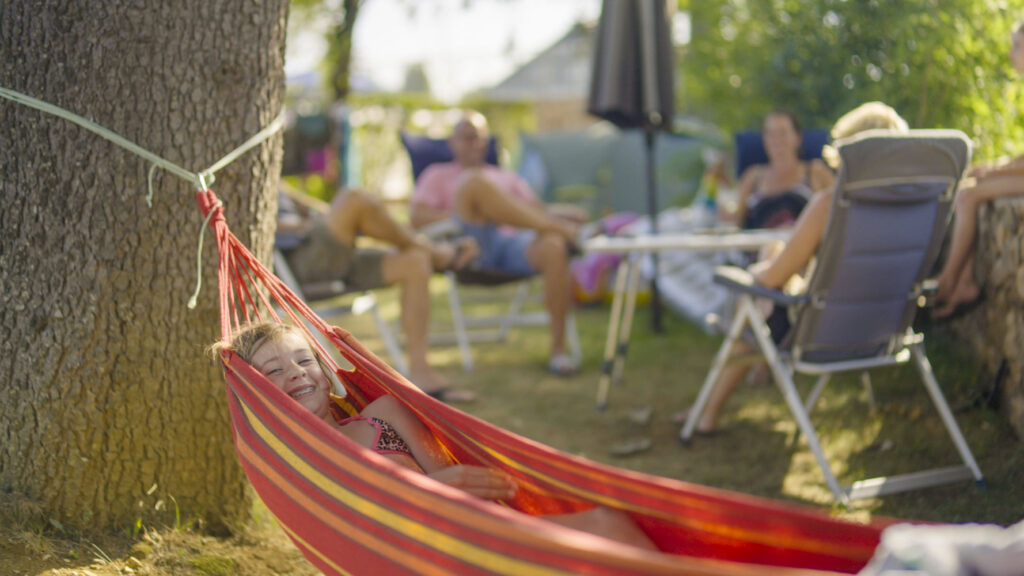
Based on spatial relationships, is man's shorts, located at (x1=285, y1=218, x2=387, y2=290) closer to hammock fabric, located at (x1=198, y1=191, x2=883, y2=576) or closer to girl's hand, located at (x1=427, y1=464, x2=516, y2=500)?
hammock fabric, located at (x1=198, y1=191, x2=883, y2=576)

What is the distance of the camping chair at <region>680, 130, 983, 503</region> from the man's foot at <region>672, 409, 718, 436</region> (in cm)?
68

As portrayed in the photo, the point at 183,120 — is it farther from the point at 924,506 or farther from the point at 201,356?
the point at 924,506

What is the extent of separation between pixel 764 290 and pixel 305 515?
1.66 meters

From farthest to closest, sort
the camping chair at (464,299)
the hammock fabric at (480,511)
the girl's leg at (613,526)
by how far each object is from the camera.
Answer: the camping chair at (464,299), the girl's leg at (613,526), the hammock fabric at (480,511)

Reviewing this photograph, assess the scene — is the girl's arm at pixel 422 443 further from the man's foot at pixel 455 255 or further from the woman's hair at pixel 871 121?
the man's foot at pixel 455 255

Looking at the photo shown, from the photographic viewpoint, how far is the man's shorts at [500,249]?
4688mm

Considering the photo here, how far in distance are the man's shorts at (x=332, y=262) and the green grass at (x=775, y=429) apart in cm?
68

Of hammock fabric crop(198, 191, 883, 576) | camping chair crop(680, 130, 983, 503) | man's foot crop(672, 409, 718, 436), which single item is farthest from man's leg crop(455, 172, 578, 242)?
hammock fabric crop(198, 191, 883, 576)

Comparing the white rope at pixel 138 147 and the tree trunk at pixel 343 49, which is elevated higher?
the tree trunk at pixel 343 49

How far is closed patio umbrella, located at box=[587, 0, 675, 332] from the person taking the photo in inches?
199

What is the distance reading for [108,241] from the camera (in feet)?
6.82

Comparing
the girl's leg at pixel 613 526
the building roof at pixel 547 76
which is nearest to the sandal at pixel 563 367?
the girl's leg at pixel 613 526

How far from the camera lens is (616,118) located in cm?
539

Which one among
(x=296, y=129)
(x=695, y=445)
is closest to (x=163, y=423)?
(x=695, y=445)
